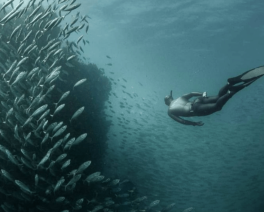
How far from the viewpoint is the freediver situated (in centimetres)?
517

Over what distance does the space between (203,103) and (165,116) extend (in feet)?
72.0

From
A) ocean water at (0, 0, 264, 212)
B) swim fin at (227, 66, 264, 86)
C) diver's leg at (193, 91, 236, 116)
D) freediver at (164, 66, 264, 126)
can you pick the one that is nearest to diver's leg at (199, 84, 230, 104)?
freediver at (164, 66, 264, 126)

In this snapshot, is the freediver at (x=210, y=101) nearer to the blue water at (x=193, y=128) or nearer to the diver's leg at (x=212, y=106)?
the diver's leg at (x=212, y=106)

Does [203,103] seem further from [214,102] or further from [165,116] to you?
[165,116]

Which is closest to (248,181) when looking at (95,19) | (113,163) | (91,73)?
(113,163)

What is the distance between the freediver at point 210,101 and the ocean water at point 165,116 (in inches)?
190

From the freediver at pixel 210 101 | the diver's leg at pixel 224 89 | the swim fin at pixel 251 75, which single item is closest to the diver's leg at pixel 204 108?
the freediver at pixel 210 101

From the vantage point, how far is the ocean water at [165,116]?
15477 mm

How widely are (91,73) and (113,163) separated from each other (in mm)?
6654

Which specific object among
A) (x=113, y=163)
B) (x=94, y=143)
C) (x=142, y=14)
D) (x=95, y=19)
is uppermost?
(x=95, y=19)

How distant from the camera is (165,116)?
1114 inches

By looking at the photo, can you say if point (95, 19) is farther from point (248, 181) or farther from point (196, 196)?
point (248, 181)

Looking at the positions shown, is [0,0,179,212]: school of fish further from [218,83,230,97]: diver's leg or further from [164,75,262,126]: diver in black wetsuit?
[218,83,230,97]: diver's leg

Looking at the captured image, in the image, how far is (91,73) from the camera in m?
16.2
